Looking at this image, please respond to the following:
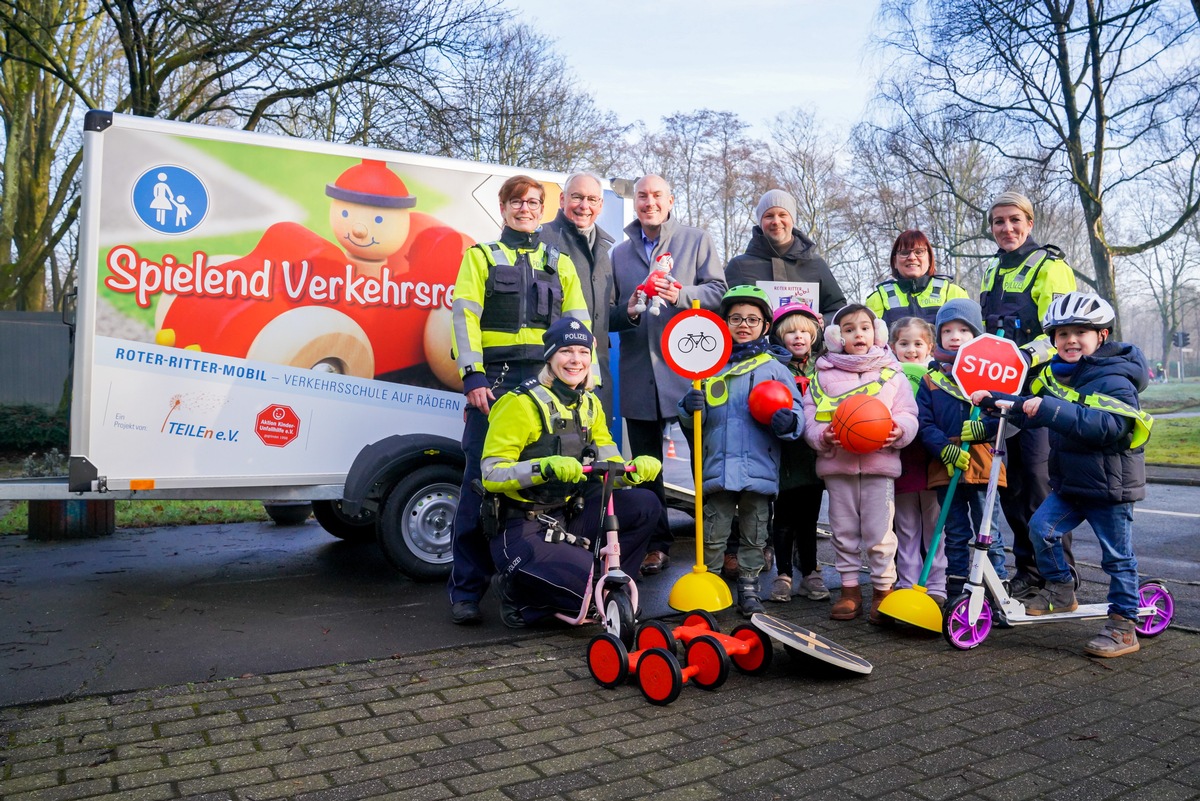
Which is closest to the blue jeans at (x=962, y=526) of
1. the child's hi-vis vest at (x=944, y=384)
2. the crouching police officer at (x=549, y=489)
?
the child's hi-vis vest at (x=944, y=384)

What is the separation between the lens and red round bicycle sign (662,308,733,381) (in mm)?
5293

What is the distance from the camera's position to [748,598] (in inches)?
212

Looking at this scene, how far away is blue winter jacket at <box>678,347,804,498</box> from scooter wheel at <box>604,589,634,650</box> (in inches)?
44.3

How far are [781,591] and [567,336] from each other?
2030 mm

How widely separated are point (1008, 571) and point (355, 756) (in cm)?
464

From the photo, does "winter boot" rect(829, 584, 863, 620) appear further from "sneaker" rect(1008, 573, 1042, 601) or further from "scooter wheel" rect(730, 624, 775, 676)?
"scooter wheel" rect(730, 624, 775, 676)

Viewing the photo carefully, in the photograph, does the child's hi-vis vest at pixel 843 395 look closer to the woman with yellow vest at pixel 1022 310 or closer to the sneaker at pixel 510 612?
the woman with yellow vest at pixel 1022 310

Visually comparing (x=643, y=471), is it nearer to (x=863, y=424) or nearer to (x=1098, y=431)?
(x=863, y=424)

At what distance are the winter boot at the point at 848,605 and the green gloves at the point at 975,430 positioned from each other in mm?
1043

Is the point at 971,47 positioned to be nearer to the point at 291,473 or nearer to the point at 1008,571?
the point at 1008,571

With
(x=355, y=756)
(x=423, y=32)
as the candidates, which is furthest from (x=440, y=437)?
(x=423, y=32)

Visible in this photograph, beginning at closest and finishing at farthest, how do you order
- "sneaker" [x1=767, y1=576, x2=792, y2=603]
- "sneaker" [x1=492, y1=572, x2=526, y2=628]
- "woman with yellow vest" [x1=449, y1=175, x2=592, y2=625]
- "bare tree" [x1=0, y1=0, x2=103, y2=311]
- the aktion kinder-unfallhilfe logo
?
"sneaker" [x1=492, y1=572, x2=526, y2=628] < "woman with yellow vest" [x1=449, y1=175, x2=592, y2=625] < the aktion kinder-unfallhilfe logo < "sneaker" [x1=767, y1=576, x2=792, y2=603] < "bare tree" [x1=0, y1=0, x2=103, y2=311]

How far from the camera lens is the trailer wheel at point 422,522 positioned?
628cm

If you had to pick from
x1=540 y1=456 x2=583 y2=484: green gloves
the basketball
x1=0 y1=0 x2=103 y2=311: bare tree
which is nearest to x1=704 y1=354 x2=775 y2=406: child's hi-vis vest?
the basketball
